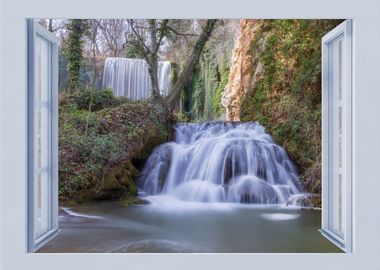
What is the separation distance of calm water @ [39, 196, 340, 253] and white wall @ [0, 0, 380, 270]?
723mm

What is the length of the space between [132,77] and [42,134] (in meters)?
3.32

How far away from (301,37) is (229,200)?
272cm

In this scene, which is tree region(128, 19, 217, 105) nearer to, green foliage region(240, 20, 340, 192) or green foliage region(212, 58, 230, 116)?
green foliage region(212, 58, 230, 116)

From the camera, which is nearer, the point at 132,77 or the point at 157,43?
the point at 132,77

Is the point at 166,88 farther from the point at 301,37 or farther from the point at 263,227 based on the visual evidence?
the point at 263,227

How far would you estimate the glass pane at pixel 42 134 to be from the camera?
418cm

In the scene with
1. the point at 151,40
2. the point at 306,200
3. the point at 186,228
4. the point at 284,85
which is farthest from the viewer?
the point at 151,40

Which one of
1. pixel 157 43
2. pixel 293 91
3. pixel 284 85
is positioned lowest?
pixel 293 91

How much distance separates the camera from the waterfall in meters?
7.32
